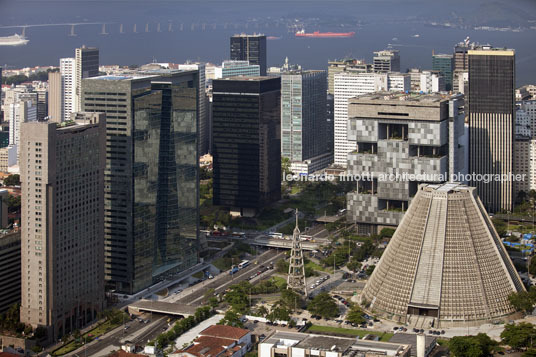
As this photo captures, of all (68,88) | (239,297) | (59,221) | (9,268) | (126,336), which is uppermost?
(68,88)

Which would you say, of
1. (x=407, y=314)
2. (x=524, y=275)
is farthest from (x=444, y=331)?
(x=524, y=275)

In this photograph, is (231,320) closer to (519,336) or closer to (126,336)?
(126,336)

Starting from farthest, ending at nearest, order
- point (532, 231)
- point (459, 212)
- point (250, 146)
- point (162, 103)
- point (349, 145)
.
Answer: point (349, 145) < point (250, 146) < point (532, 231) < point (162, 103) < point (459, 212)

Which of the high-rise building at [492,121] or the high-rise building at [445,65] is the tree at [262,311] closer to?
the high-rise building at [492,121]

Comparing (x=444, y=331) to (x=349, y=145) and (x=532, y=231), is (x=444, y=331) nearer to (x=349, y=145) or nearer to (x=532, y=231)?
(x=532, y=231)

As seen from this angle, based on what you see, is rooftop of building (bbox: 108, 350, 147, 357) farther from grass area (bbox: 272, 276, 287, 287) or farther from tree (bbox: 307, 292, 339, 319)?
grass area (bbox: 272, 276, 287, 287)

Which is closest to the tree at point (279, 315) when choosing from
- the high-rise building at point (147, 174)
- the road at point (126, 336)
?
the road at point (126, 336)

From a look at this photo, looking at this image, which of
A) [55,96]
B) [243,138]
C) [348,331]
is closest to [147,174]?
[348,331]
